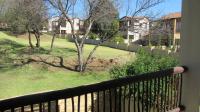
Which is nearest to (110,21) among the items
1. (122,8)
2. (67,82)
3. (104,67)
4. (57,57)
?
(122,8)

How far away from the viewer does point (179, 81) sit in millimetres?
2877

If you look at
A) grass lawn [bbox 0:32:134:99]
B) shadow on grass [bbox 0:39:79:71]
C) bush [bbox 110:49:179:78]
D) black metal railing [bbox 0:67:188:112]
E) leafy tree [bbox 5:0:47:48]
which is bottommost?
grass lawn [bbox 0:32:134:99]

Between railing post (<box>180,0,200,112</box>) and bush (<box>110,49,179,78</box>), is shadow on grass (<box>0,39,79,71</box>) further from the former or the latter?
railing post (<box>180,0,200,112</box>)

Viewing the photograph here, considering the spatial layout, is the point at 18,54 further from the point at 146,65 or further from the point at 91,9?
the point at 146,65

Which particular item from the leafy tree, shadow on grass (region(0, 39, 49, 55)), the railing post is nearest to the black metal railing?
the railing post

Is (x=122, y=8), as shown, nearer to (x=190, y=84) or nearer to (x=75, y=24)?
(x=75, y=24)

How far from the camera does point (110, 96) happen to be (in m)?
2.13

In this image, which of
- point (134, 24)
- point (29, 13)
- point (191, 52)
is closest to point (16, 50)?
point (29, 13)

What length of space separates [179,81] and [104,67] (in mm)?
11863

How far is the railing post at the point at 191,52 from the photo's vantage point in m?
2.76

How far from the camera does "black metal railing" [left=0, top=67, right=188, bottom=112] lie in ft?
5.16

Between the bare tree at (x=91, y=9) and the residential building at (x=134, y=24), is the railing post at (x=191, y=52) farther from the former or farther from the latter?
the residential building at (x=134, y=24)

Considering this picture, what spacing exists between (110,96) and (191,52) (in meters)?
1.02

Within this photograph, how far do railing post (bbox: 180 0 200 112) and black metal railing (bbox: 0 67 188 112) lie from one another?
75 mm
